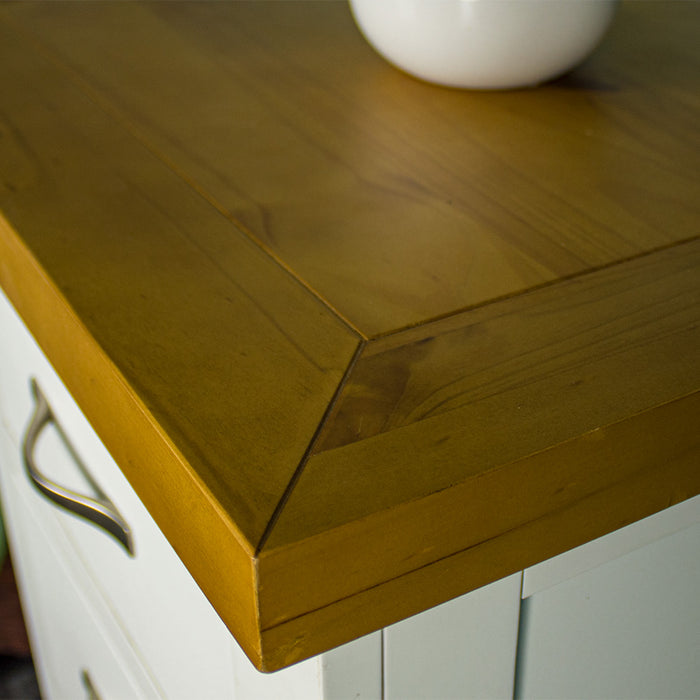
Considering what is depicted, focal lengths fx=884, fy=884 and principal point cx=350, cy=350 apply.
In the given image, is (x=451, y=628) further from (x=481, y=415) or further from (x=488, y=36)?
(x=488, y=36)

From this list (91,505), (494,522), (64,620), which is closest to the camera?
(494,522)

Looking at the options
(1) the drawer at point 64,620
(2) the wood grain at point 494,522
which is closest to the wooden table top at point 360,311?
(2) the wood grain at point 494,522

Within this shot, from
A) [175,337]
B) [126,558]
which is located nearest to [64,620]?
[126,558]

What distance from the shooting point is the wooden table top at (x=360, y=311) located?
0.23m

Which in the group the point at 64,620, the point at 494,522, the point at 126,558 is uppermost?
the point at 494,522

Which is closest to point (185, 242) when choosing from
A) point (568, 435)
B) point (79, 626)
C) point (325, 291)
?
point (325, 291)

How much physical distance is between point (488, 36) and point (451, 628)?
0.96 feet

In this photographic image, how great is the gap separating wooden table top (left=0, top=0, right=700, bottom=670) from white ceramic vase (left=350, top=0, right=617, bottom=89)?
2 centimetres

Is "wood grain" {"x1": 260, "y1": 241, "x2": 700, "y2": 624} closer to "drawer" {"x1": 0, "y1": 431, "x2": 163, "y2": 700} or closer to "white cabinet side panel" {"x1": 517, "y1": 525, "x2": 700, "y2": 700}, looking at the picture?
"white cabinet side panel" {"x1": 517, "y1": 525, "x2": 700, "y2": 700}

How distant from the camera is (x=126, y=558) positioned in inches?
15.6

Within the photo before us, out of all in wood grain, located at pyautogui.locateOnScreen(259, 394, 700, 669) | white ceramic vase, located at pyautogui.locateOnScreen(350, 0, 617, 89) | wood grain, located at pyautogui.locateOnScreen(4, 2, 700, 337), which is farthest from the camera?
white ceramic vase, located at pyautogui.locateOnScreen(350, 0, 617, 89)

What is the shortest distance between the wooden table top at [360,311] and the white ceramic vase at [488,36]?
0.02 metres

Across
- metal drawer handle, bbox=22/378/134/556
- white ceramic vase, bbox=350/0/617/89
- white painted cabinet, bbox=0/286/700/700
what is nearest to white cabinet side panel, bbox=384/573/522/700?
white painted cabinet, bbox=0/286/700/700

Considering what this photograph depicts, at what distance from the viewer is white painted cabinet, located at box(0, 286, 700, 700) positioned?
0.27 meters
